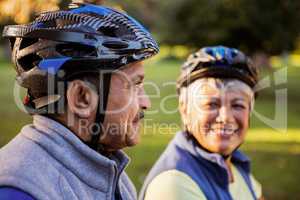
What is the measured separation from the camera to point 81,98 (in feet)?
6.51

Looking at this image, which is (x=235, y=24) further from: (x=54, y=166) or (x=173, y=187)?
(x=54, y=166)

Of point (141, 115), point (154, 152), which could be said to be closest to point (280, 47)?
point (154, 152)

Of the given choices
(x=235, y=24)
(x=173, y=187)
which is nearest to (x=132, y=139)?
(x=173, y=187)

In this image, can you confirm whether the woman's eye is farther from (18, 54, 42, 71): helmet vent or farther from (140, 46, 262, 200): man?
(18, 54, 42, 71): helmet vent

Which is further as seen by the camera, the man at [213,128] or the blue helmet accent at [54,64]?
the man at [213,128]

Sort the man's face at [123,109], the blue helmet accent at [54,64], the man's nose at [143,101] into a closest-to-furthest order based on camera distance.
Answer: the blue helmet accent at [54,64] < the man's face at [123,109] < the man's nose at [143,101]

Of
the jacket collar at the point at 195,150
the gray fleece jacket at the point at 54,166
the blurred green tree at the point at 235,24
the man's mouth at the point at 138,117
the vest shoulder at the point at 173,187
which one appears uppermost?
the blurred green tree at the point at 235,24

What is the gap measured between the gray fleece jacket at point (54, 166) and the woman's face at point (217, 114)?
1311 millimetres

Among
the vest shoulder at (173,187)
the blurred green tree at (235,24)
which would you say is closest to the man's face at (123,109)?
the vest shoulder at (173,187)

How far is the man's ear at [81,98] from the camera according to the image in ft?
6.44

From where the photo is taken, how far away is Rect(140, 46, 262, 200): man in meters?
3.02

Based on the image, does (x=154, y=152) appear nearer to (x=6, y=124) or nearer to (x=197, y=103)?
(x=6, y=124)

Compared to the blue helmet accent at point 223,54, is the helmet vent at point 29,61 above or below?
below

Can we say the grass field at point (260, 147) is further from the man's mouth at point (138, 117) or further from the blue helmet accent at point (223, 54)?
the man's mouth at point (138, 117)
